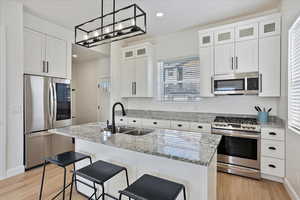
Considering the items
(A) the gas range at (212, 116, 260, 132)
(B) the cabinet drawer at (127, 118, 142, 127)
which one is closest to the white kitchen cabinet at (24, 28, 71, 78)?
(B) the cabinet drawer at (127, 118, 142, 127)

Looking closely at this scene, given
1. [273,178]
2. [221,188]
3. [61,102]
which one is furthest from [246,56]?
[61,102]

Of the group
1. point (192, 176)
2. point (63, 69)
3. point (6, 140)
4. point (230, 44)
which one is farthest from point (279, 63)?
point (6, 140)

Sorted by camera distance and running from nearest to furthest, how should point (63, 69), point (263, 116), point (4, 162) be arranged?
point (4, 162), point (263, 116), point (63, 69)

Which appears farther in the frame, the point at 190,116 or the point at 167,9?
the point at 190,116

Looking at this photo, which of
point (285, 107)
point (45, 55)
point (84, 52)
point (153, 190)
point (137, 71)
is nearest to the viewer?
point (153, 190)

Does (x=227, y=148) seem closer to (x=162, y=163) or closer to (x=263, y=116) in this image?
(x=263, y=116)

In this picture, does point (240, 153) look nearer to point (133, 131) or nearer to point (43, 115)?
point (133, 131)

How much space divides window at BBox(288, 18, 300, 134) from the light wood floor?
0.98m

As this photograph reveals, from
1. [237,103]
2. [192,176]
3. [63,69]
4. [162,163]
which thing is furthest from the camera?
[63,69]

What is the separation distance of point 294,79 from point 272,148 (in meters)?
1.10

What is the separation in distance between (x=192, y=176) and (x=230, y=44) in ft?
8.73

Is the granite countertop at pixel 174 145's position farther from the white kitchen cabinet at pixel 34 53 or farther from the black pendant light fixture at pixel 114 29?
the white kitchen cabinet at pixel 34 53

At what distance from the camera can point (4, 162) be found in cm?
259

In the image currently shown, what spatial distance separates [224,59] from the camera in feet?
10.0
